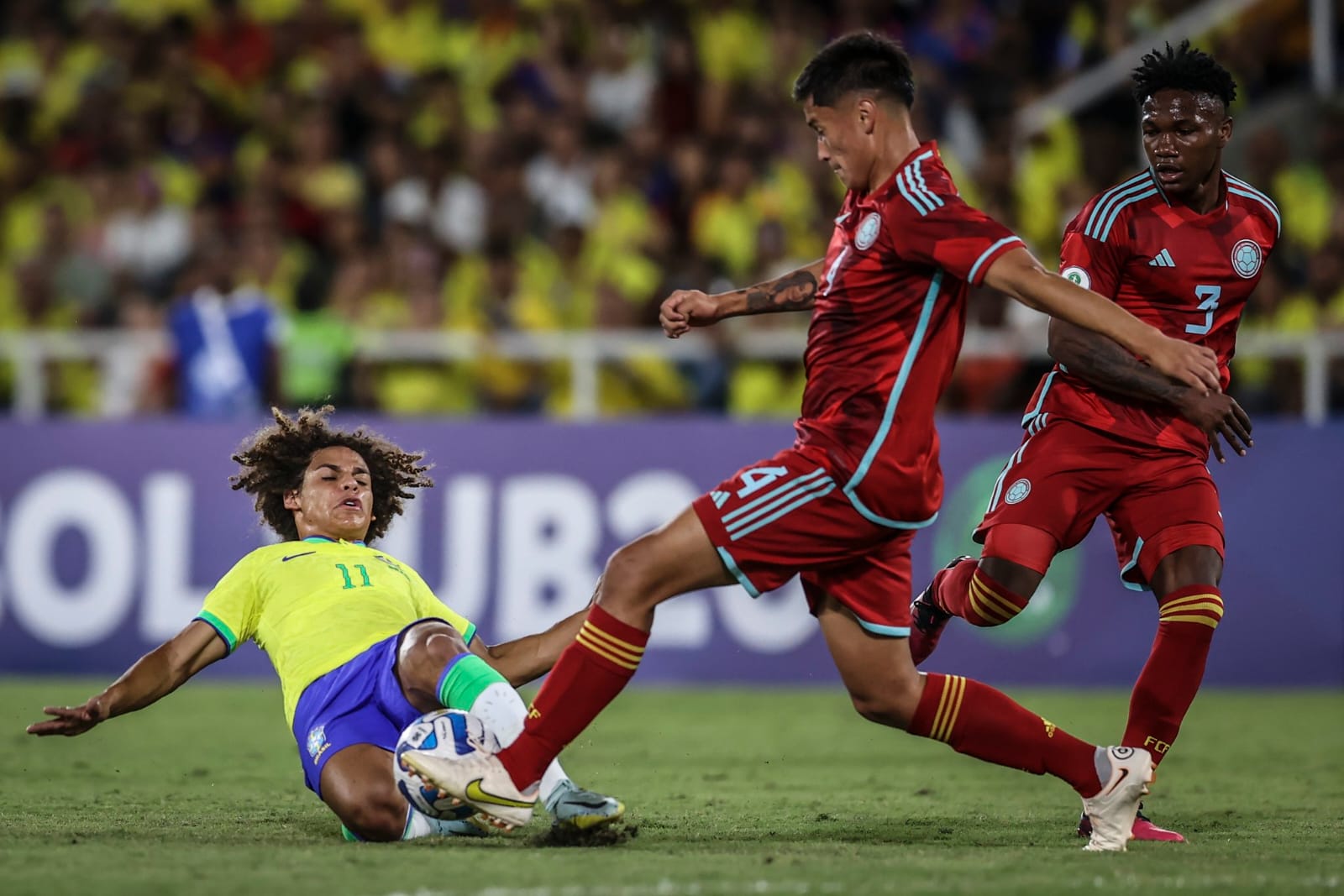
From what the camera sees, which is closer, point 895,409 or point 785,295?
point 895,409

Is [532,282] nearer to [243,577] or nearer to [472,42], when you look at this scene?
[472,42]

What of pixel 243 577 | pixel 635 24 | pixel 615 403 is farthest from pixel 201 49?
pixel 243 577

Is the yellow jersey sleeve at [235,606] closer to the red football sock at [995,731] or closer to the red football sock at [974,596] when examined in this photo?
the red football sock at [995,731]

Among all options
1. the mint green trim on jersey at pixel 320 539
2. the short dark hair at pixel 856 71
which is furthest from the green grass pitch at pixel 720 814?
the short dark hair at pixel 856 71

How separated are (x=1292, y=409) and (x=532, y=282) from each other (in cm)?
498

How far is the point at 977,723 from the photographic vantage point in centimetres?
549

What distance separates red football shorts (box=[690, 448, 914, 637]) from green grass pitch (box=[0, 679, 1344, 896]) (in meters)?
0.80

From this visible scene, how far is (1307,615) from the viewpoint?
11109 mm

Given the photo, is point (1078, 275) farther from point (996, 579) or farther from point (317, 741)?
point (317, 741)

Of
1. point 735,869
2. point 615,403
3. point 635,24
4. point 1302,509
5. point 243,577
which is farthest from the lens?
point 635,24

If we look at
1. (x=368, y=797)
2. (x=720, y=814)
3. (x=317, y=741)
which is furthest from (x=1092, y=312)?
(x=317, y=741)

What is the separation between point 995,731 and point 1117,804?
0.41 metres

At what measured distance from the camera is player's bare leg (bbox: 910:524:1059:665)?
6156 millimetres

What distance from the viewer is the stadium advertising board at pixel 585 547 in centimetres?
1110
